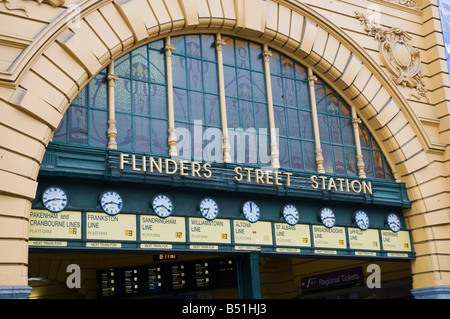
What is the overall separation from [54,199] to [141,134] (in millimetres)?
3472

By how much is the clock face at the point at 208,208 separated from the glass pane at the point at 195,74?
144 inches

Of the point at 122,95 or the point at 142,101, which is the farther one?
the point at 142,101

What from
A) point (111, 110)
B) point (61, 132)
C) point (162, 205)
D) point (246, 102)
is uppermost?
point (246, 102)

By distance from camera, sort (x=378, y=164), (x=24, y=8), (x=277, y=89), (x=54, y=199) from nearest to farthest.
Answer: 1. (x=54, y=199)
2. (x=24, y=8)
3. (x=277, y=89)
4. (x=378, y=164)

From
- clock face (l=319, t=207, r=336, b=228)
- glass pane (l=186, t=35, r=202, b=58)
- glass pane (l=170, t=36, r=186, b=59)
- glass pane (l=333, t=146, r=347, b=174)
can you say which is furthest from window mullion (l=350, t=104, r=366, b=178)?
glass pane (l=170, t=36, r=186, b=59)

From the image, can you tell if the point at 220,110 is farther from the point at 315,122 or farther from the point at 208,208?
the point at 315,122

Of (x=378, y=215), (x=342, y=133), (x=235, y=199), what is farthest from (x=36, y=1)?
(x=378, y=215)

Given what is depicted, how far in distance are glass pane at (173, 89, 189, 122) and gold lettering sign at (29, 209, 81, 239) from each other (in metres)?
4.66

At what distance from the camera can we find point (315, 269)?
2767 cm

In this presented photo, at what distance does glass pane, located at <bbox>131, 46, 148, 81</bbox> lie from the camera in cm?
1914

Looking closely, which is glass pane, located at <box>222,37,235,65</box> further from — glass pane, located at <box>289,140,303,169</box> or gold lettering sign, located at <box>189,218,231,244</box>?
gold lettering sign, located at <box>189,218,231,244</box>

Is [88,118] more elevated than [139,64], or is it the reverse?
[139,64]

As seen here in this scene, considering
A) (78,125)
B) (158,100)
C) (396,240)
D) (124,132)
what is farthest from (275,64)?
(78,125)

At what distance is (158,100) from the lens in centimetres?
1930
